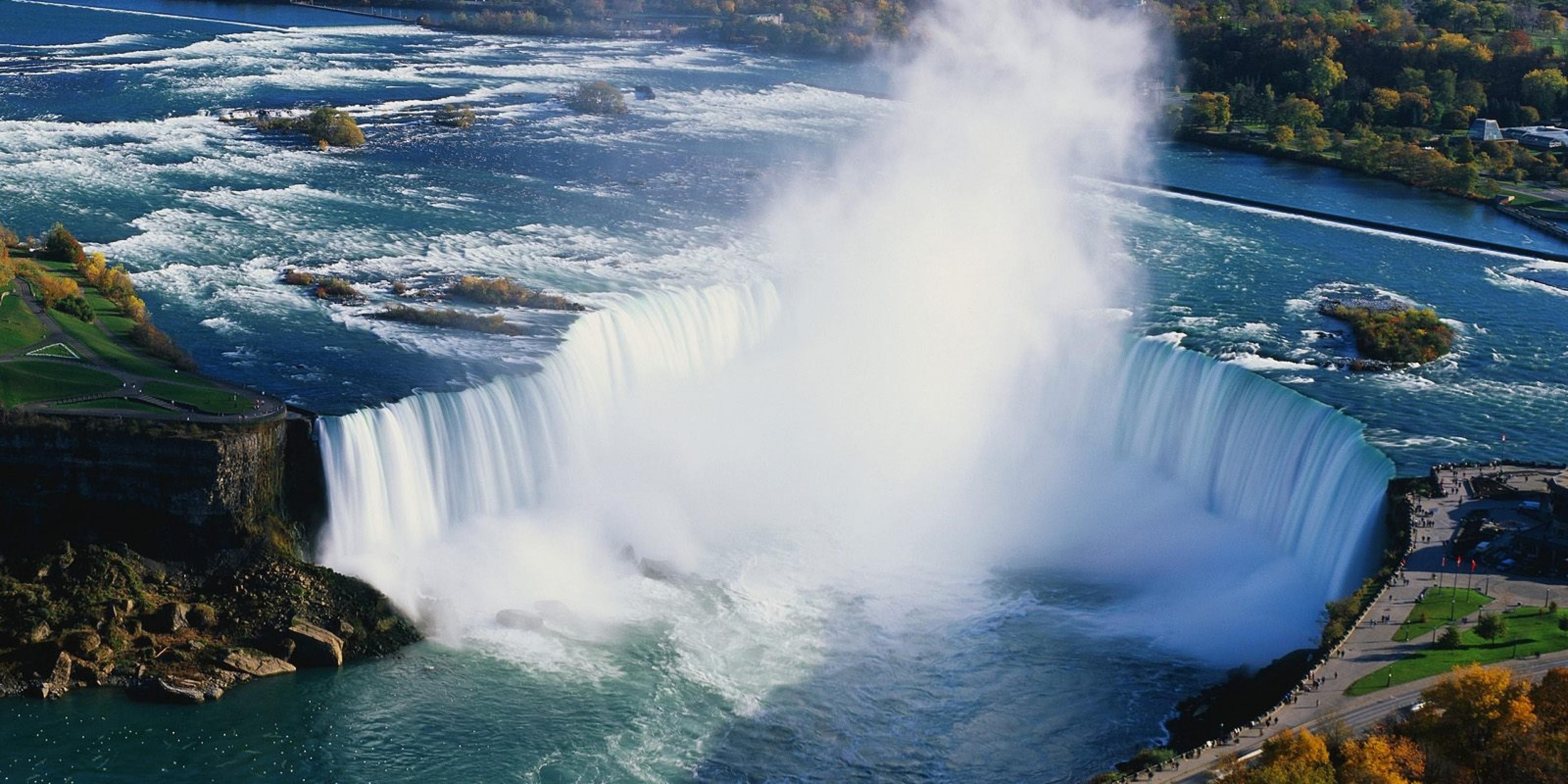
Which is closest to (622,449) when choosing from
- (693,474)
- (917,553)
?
(693,474)

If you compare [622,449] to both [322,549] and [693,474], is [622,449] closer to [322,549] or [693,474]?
[693,474]

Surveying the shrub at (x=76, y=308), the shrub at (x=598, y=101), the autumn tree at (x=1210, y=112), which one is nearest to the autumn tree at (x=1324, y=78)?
the autumn tree at (x=1210, y=112)

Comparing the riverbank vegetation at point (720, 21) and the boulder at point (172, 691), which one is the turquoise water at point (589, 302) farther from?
the riverbank vegetation at point (720, 21)

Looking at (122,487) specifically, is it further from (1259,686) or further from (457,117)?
(457,117)

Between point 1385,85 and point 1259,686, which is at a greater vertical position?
point 1385,85

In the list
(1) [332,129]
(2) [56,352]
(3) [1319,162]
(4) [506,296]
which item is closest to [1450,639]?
(4) [506,296]

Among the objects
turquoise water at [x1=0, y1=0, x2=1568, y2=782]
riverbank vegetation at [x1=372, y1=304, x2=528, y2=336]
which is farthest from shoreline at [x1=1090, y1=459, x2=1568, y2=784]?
riverbank vegetation at [x1=372, y1=304, x2=528, y2=336]

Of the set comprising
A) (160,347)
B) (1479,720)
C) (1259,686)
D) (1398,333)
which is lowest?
(1259,686)
